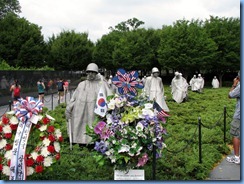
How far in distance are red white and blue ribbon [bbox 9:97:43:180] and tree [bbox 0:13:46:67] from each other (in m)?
35.5

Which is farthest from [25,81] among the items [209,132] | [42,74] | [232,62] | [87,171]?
[232,62]

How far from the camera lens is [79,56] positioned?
49.4m

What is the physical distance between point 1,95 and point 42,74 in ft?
28.1

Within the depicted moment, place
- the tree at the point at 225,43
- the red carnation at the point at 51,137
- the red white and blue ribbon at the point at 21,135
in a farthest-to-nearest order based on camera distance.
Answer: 1. the tree at the point at 225,43
2. the red carnation at the point at 51,137
3. the red white and blue ribbon at the point at 21,135

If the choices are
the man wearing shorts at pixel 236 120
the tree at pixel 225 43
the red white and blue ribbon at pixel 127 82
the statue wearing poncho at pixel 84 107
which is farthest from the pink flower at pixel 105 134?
the tree at pixel 225 43

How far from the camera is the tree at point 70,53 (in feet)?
158

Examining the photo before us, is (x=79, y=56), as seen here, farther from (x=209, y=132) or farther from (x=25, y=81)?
(x=209, y=132)

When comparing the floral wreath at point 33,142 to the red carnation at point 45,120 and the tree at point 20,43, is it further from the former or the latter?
the tree at point 20,43

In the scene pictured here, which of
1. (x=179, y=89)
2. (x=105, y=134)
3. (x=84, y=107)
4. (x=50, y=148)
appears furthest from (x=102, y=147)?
(x=179, y=89)

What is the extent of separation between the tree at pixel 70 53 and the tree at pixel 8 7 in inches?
271

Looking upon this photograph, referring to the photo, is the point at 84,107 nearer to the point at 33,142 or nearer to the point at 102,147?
the point at 33,142

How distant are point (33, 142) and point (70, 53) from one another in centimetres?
4417

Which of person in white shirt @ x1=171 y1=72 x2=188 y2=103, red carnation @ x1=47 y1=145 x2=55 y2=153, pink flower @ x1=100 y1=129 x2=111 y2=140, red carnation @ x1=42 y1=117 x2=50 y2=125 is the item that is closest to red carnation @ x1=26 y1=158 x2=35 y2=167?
red carnation @ x1=47 y1=145 x2=55 y2=153

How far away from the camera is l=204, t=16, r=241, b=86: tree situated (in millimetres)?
39875
